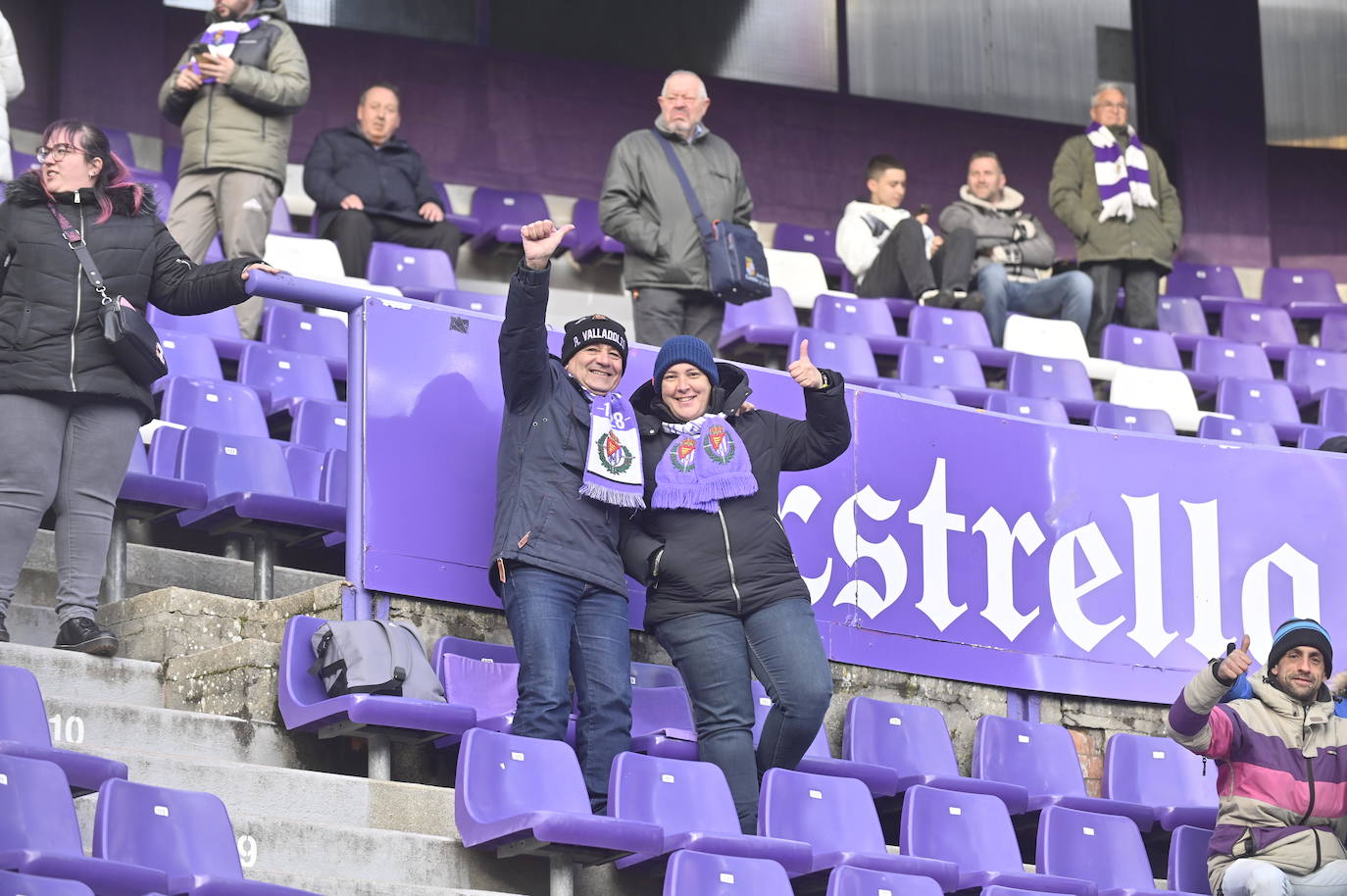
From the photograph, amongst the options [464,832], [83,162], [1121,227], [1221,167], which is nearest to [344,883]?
[464,832]

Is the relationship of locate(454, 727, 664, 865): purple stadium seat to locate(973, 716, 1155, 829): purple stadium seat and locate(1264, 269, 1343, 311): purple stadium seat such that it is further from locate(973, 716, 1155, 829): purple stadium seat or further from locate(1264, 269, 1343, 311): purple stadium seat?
locate(1264, 269, 1343, 311): purple stadium seat

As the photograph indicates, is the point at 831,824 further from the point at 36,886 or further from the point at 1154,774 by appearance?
the point at 36,886

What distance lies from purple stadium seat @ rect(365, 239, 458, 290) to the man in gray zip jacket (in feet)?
4.59

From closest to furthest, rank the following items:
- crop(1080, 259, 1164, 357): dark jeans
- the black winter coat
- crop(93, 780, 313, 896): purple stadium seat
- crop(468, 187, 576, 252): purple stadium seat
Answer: crop(93, 780, 313, 896): purple stadium seat → the black winter coat → crop(1080, 259, 1164, 357): dark jeans → crop(468, 187, 576, 252): purple stadium seat

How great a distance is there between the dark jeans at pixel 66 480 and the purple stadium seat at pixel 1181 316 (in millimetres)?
7480

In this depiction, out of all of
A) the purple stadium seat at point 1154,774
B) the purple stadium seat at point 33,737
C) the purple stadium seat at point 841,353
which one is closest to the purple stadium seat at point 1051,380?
the purple stadium seat at point 841,353

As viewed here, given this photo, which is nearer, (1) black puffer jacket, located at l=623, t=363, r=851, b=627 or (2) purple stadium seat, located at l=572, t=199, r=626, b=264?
(1) black puffer jacket, located at l=623, t=363, r=851, b=627

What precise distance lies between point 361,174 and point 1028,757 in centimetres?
464

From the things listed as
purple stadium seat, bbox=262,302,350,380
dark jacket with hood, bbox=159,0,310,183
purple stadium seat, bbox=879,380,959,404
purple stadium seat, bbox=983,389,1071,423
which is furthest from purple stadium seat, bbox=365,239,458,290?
purple stadium seat, bbox=983,389,1071,423

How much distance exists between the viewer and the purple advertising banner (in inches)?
278

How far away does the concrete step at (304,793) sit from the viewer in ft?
17.2

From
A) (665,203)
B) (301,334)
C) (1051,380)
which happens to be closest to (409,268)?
(301,334)

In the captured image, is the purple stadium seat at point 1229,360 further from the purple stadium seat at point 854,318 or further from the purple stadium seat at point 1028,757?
the purple stadium seat at point 1028,757

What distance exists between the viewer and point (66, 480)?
18.8 feet
